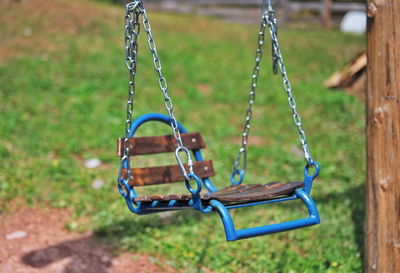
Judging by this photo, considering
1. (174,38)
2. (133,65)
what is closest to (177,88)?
(174,38)

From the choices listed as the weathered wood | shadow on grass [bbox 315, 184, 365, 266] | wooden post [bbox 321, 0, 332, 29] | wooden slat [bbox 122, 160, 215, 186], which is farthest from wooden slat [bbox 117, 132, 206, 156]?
wooden post [bbox 321, 0, 332, 29]

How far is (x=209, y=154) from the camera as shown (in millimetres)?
6117

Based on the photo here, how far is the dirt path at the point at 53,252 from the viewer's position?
3832 mm

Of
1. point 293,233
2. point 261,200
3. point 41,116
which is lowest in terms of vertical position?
point 293,233

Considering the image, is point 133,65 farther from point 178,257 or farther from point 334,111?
point 334,111

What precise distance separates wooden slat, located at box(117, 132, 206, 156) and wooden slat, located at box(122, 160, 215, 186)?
120mm

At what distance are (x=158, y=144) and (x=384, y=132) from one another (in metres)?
1.45

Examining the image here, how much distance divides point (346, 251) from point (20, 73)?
581 centimetres

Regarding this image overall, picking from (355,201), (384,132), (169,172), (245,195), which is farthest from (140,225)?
(384,132)

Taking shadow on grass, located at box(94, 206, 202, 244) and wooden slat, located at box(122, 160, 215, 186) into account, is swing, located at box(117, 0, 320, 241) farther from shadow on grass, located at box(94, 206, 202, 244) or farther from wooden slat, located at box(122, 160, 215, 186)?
shadow on grass, located at box(94, 206, 202, 244)

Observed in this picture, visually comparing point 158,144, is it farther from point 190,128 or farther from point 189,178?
point 190,128

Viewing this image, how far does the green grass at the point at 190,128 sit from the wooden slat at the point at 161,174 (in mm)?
707

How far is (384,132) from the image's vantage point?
3.30 meters

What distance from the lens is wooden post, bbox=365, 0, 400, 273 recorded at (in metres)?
3.21
